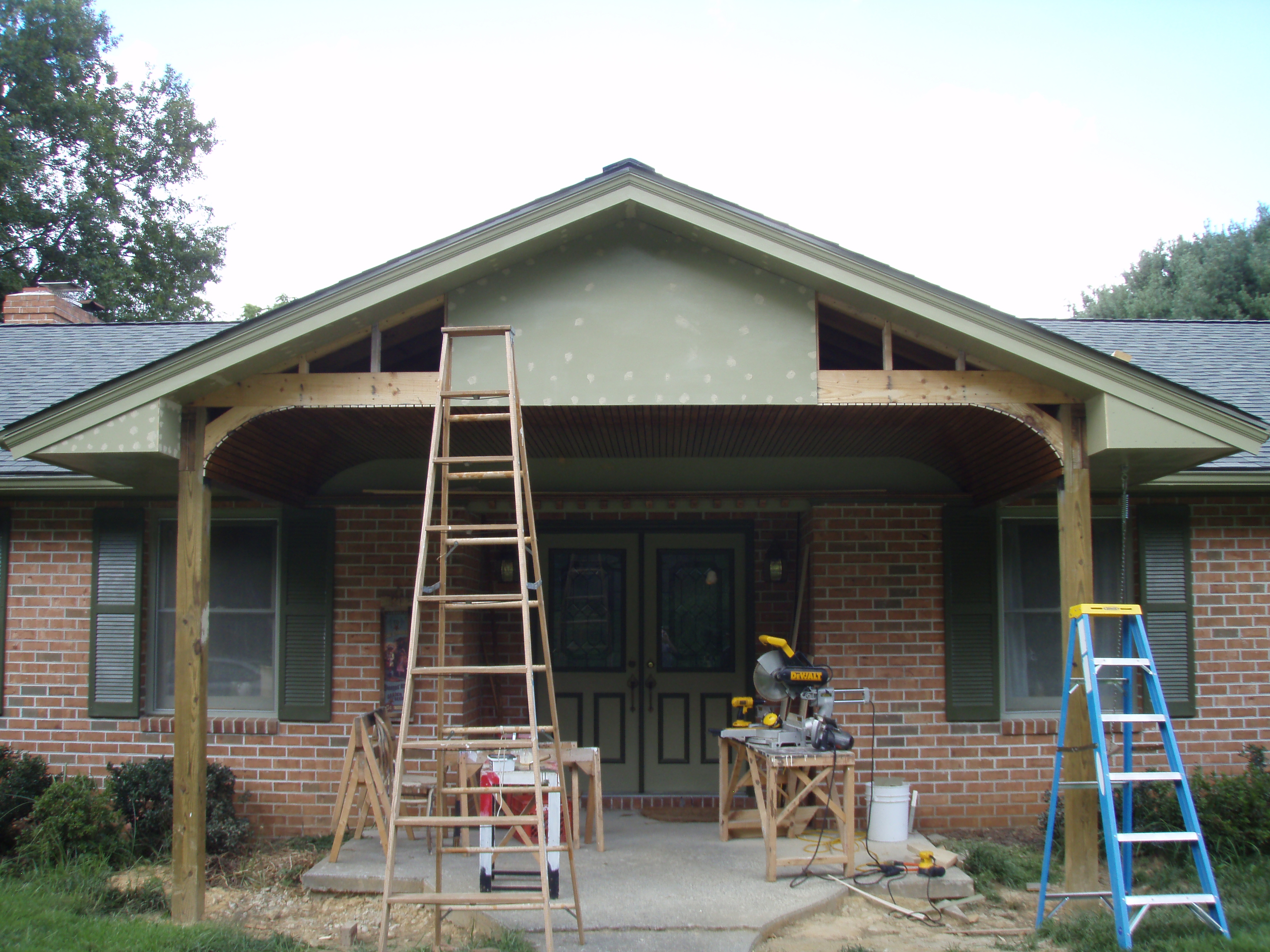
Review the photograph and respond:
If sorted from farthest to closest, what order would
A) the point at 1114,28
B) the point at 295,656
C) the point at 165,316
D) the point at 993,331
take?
the point at 165,316 < the point at 1114,28 < the point at 295,656 < the point at 993,331

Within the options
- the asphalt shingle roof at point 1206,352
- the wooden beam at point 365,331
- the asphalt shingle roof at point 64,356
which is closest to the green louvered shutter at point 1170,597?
the asphalt shingle roof at point 1206,352

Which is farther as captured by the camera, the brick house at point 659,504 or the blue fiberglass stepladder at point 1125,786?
the brick house at point 659,504

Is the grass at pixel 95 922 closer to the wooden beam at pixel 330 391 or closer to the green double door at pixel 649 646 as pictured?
the wooden beam at pixel 330 391

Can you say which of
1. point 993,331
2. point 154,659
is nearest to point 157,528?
point 154,659

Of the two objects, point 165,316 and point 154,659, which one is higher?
point 165,316

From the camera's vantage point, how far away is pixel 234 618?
24.5ft

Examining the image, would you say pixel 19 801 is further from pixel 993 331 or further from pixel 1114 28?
pixel 1114 28

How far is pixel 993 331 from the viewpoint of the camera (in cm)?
503

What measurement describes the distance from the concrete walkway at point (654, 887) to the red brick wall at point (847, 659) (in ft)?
3.61

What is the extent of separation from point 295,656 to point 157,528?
58.8 inches

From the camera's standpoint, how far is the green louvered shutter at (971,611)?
23.3 ft

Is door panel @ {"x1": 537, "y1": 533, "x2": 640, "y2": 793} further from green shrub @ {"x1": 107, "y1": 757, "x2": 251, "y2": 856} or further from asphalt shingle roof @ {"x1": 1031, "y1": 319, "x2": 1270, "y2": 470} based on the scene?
asphalt shingle roof @ {"x1": 1031, "y1": 319, "x2": 1270, "y2": 470}

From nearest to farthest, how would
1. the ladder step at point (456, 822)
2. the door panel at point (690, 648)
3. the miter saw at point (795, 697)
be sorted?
the ladder step at point (456, 822)
the miter saw at point (795, 697)
the door panel at point (690, 648)

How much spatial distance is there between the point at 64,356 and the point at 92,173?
56.4 ft
